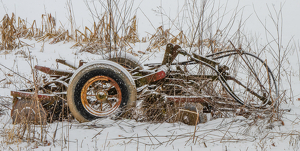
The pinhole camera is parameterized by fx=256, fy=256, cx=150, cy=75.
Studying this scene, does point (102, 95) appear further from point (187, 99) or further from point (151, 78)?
point (187, 99)

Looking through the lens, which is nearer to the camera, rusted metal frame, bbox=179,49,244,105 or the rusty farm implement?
the rusty farm implement

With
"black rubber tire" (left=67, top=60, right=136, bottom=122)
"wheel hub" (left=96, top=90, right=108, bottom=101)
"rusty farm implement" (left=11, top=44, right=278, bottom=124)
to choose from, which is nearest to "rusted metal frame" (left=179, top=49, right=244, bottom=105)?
"rusty farm implement" (left=11, top=44, right=278, bottom=124)

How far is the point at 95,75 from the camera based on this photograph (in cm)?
255

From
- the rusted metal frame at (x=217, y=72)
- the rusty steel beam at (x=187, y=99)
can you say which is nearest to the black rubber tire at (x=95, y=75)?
the rusty steel beam at (x=187, y=99)

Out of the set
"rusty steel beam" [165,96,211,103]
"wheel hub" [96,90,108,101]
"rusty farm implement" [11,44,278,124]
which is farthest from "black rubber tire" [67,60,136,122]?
"rusty steel beam" [165,96,211,103]

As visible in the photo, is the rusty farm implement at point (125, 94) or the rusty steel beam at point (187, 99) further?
the rusty steel beam at point (187, 99)

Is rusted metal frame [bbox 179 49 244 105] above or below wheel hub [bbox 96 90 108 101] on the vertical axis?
above

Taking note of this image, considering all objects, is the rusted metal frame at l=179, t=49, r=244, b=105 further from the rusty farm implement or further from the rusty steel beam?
the rusty steel beam

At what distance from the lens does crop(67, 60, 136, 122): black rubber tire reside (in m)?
2.53

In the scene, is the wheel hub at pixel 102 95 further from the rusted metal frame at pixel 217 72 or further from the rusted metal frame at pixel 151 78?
the rusted metal frame at pixel 217 72

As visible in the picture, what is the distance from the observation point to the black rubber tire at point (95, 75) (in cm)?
253

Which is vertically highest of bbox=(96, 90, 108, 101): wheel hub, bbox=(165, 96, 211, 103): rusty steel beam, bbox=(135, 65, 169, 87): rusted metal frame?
bbox=(135, 65, 169, 87): rusted metal frame

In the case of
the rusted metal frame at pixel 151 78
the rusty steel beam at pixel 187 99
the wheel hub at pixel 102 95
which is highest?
the rusted metal frame at pixel 151 78

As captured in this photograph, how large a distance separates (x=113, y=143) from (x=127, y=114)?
22.2 inches
